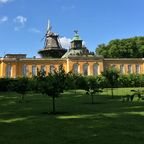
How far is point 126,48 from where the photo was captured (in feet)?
158

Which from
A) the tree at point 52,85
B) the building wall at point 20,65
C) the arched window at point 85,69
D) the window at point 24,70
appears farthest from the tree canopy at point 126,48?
the tree at point 52,85

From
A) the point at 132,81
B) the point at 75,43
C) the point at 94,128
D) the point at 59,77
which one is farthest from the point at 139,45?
the point at 94,128

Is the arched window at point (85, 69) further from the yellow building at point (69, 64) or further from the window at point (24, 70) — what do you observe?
the window at point (24, 70)

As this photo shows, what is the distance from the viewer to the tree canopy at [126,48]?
47469 millimetres

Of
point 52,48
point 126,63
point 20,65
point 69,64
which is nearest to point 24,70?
point 20,65

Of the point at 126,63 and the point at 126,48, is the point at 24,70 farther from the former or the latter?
the point at 126,48

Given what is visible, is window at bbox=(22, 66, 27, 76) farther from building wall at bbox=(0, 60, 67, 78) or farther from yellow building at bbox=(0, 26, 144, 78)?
building wall at bbox=(0, 60, 67, 78)

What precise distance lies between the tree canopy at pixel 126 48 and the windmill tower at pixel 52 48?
12754 millimetres

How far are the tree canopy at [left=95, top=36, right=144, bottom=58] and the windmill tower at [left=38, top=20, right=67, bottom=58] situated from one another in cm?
1275

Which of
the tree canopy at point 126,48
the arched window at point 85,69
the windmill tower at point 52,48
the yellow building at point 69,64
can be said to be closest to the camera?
the yellow building at point 69,64

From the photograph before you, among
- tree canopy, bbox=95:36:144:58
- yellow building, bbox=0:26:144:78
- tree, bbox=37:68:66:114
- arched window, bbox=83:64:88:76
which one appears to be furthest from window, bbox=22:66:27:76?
tree, bbox=37:68:66:114

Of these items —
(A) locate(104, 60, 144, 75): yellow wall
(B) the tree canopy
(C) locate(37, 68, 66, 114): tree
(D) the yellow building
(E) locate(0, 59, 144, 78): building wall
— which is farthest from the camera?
(B) the tree canopy

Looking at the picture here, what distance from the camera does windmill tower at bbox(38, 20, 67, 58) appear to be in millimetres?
51344

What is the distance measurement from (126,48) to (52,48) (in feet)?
68.3
